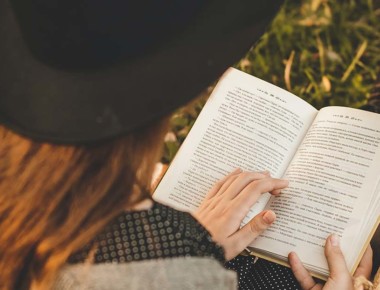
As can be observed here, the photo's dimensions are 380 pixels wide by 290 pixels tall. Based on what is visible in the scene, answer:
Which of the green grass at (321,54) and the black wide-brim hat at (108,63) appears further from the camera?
the green grass at (321,54)

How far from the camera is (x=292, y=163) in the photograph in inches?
56.4

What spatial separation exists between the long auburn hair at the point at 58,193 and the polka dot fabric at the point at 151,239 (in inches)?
0.9

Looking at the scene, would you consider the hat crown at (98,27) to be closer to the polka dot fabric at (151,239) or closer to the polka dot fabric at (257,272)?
the polka dot fabric at (151,239)

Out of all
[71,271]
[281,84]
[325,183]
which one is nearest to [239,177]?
[325,183]

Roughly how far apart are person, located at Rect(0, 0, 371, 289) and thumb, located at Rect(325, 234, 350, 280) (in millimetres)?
336

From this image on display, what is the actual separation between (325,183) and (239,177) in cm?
20

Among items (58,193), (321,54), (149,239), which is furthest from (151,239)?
(321,54)

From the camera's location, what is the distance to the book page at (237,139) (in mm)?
1439

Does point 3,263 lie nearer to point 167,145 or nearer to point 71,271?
point 71,271

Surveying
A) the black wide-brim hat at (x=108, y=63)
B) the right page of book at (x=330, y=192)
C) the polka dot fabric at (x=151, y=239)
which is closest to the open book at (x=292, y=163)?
the right page of book at (x=330, y=192)

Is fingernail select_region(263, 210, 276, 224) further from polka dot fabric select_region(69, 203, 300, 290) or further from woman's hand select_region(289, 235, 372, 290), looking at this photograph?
polka dot fabric select_region(69, 203, 300, 290)

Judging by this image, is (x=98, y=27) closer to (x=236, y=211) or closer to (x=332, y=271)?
(x=236, y=211)

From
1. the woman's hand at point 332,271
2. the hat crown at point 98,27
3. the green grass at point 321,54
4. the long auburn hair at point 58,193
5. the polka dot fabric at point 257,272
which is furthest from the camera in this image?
the green grass at point 321,54

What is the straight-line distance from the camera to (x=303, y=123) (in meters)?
1.48
